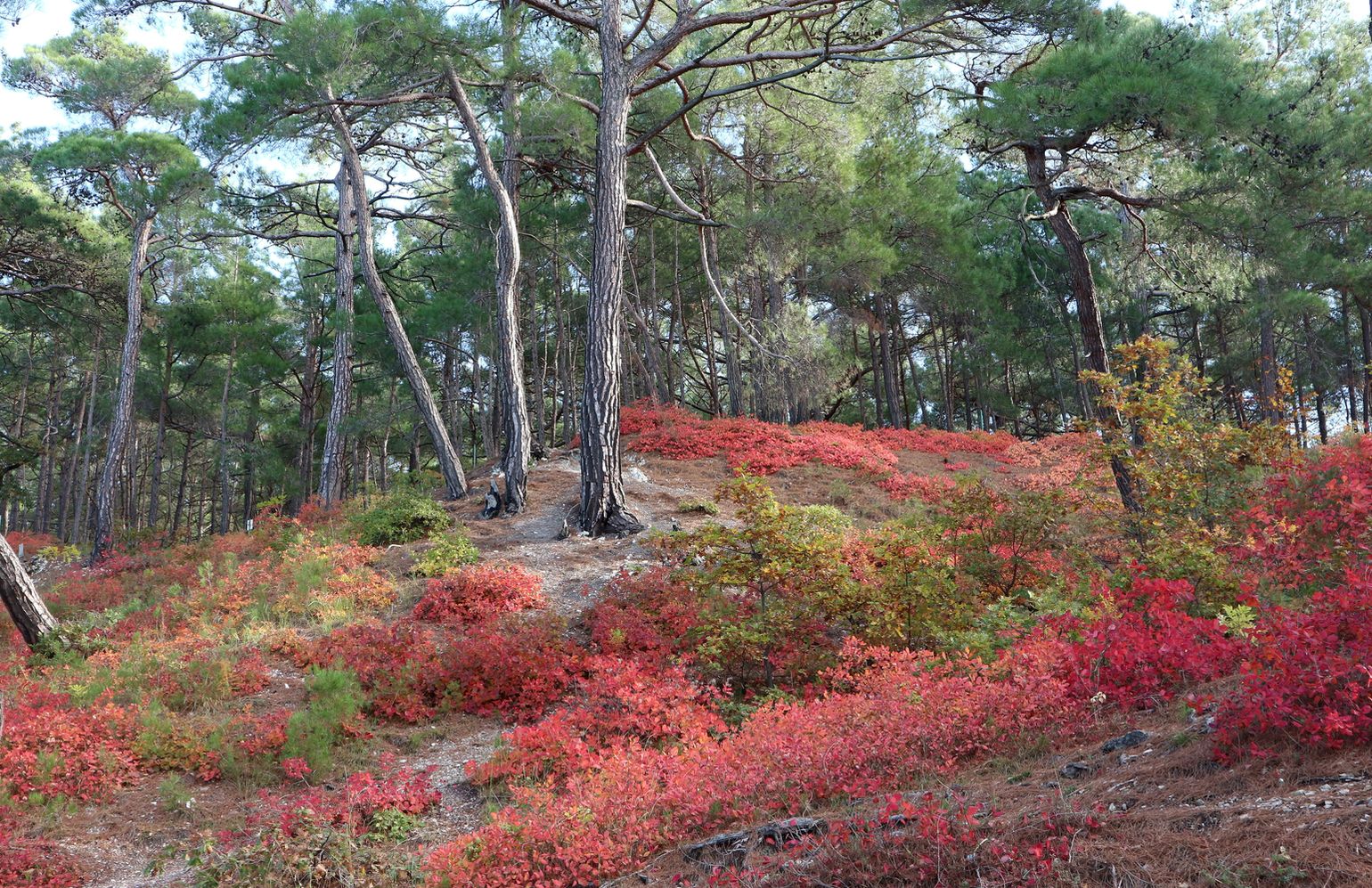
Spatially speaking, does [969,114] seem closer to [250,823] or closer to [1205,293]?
[1205,293]

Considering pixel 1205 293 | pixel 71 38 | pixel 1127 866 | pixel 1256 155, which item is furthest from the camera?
pixel 71 38

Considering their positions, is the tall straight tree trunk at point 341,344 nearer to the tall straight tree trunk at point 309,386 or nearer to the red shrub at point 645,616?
→ the tall straight tree trunk at point 309,386

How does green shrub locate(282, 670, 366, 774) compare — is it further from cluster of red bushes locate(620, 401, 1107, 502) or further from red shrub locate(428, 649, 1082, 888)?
cluster of red bushes locate(620, 401, 1107, 502)

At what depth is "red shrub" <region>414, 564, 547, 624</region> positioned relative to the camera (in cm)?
884

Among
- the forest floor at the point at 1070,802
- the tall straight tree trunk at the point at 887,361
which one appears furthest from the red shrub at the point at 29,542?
the tall straight tree trunk at the point at 887,361

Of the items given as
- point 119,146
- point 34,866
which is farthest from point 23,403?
point 34,866

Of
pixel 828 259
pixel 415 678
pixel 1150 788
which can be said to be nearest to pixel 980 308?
pixel 828 259

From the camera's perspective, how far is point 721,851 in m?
3.67

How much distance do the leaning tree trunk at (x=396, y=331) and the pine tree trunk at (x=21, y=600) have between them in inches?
255

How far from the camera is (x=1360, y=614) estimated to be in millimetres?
3400

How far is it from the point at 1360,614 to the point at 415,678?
256 inches

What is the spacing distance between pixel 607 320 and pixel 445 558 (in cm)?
380

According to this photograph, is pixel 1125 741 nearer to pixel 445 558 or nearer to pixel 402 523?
pixel 445 558

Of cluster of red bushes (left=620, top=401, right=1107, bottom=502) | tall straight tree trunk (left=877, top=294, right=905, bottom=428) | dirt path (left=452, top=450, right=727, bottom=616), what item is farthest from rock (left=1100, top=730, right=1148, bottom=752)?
tall straight tree trunk (left=877, top=294, right=905, bottom=428)
